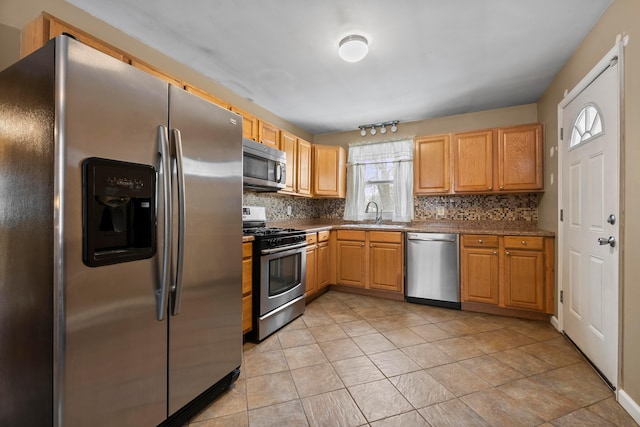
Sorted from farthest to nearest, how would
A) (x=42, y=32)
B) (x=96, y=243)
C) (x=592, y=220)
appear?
1. (x=592, y=220)
2. (x=42, y=32)
3. (x=96, y=243)

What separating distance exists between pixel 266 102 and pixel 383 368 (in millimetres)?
3172

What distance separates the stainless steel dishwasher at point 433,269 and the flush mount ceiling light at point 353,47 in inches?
84.5

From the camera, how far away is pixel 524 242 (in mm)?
2930

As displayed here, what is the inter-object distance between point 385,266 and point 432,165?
58.9 inches

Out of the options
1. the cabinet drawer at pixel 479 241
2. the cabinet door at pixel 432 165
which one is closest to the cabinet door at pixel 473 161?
the cabinet door at pixel 432 165

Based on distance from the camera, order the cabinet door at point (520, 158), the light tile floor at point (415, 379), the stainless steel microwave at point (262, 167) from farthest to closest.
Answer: the cabinet door at point (520, 158), the stainless steel microwave at point (262, 167), the light tile floor at point (415, 379)

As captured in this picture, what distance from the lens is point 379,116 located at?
13.2 feet

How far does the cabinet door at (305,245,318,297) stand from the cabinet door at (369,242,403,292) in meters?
0.76

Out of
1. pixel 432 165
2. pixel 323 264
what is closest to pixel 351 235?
pixel 323 264

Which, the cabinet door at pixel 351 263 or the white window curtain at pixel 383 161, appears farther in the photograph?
the white window curtain at pixel 383 161

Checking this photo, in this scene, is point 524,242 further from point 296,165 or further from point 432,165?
point 296,165

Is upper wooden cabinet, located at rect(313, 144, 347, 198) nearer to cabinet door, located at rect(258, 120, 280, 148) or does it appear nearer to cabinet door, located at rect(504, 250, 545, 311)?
cabinet door, located at rect(258, 120, 280, 148)

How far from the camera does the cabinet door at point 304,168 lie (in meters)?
3.96

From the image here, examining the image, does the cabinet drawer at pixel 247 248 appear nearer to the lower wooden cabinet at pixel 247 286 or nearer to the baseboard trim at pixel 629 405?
the lower wooden cabinet at pixel 247 286
